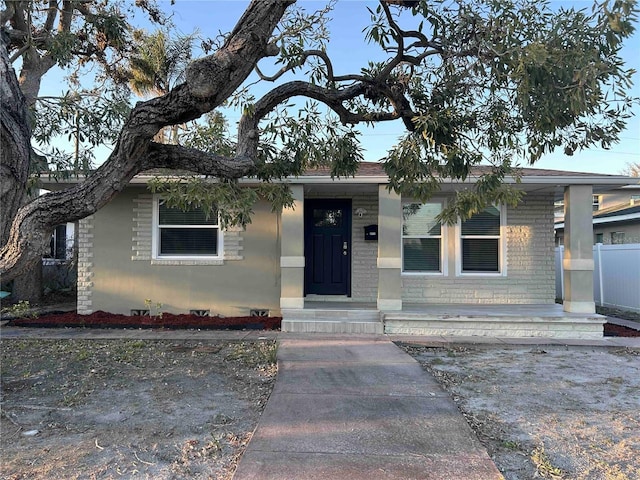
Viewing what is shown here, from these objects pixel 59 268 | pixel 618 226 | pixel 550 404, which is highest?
pixel 618 226

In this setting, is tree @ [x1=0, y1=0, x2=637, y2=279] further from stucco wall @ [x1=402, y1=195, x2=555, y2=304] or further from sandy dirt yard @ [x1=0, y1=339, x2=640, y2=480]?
stucco wall @ [x1=402, y1=195, x2=555, y2=304]

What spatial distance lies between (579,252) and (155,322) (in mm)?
8187

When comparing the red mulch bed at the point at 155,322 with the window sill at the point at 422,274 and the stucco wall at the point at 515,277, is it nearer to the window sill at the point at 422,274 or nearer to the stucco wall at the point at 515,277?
the window sill at the point at 422,274

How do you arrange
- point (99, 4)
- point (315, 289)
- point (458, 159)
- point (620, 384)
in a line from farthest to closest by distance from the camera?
1. point (315, 289)
2. point (99, 4)
3. point (620, 384)
4. point (458, 159)

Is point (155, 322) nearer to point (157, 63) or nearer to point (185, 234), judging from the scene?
point (185, 234)

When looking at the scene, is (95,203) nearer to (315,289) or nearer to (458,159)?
(458,159)

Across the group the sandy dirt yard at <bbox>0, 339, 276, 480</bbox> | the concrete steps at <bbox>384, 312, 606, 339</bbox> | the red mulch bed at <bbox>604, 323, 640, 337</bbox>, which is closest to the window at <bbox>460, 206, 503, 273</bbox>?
the concrete steps at <bbox>384, 312, 606, 339</bbox>

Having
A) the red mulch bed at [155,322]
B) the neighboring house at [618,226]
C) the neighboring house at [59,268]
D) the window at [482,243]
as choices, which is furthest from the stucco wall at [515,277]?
the neighboring house at [59,268]

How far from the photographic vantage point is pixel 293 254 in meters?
8.67

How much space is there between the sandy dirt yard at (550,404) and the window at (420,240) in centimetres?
280

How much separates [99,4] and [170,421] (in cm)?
755

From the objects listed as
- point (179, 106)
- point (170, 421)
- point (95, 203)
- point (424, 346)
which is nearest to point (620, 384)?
point (424, 346)

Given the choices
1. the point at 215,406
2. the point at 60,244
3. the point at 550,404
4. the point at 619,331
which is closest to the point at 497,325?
the point at 619,331

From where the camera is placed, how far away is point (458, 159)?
4.77 meters
